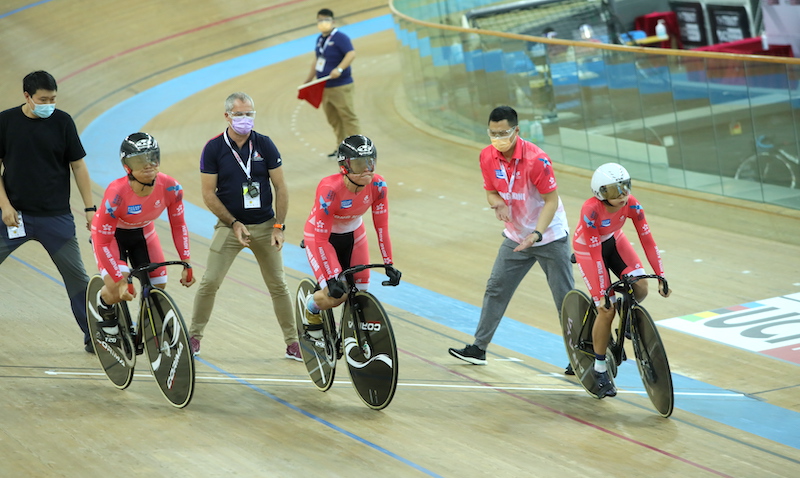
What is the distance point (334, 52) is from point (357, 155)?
239 inches

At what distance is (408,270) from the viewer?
7203 millimetres

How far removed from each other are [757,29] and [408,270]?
988cm

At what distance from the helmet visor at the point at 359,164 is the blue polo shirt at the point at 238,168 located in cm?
80

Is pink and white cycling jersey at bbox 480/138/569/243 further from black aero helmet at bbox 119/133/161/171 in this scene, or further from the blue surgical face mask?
the blue surgical face mask

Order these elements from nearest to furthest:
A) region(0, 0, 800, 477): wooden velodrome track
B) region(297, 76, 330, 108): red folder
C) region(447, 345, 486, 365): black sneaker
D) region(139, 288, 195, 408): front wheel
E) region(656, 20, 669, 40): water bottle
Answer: region(0, 0, 800, 477): wooden velodrome track < region(139, 288, 195, 408): front wheel < region(447, 345, 486, 365): black sneaker < region(297, 76, 330, 108): red folder < region(656, 20, 669, 40): water bottle

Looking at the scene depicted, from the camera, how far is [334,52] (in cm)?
992

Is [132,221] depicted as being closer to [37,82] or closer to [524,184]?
[37,82]

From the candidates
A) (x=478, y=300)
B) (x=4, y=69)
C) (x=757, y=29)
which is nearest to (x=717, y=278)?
(x=478, y=300)

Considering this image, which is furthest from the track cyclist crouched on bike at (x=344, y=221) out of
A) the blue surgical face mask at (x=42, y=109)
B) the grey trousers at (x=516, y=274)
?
the blue surgical face mask at (x=42, y=109)

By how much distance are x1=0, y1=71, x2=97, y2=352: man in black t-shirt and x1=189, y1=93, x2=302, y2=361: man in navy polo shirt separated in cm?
69

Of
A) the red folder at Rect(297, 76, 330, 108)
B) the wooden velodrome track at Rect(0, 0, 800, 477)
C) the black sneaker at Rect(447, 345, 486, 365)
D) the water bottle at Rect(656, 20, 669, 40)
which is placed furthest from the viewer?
the water bottle at Rect(656, 20, 669, 40)

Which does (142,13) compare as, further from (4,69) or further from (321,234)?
(321,234)

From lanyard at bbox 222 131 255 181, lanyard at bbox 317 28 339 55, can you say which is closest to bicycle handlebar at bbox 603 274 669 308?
lanyard at bbox 222 131 255 181

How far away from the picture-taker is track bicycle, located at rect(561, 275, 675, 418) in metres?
4.22
